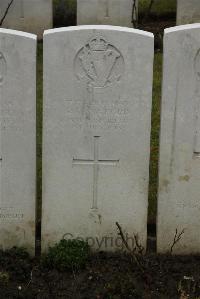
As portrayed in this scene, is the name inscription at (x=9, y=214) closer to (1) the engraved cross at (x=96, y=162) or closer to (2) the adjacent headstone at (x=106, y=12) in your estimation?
(1) the engraved cross at (x=96, y=162)

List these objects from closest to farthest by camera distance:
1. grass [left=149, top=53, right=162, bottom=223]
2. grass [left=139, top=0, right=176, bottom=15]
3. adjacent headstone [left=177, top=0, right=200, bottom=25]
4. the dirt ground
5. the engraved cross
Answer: the dirt ground
the engraved cross
grass [left=149, top=53, right=162, bottom=223]
adjacent headstone [left=177, top=0, right=200, bottom=25]
grass [left=139, top=0, right=176, bottom=15]

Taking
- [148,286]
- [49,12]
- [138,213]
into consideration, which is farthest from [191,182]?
[49,12]

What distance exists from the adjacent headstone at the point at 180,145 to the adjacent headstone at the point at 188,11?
6.73 meters

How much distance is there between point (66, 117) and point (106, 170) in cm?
51

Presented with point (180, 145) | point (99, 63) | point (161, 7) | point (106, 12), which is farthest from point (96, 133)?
point (161, 7)

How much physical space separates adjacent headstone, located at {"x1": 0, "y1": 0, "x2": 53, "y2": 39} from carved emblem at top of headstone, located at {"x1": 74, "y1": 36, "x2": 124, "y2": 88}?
6.90m

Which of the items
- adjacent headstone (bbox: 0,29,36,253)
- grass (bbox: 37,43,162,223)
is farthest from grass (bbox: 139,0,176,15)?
adjacent headstone (bbox: 0,29,36,253)

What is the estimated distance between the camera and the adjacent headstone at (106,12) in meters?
11.8

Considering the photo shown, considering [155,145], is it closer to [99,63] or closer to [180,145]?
[180,145]

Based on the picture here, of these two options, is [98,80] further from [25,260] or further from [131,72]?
[25,260]

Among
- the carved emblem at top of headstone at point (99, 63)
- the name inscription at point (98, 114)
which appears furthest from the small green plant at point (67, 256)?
the carved emblem at top of headstone at point (99, 63)

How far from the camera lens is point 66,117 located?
532 centimetres

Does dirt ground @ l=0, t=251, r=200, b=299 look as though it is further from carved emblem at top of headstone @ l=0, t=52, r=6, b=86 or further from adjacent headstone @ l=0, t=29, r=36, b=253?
carved emblem at top of headstone @ l=0, t=52, r=6, b=86

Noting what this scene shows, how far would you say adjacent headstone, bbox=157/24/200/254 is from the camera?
5211 mm
